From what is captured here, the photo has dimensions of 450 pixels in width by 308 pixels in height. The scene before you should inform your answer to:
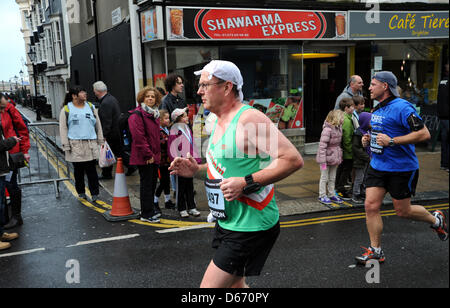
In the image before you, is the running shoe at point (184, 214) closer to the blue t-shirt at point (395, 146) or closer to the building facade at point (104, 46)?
the blue t-shirt at point (395, 146)

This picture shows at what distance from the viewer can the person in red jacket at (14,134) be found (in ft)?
20.4

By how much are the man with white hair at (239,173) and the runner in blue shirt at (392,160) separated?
2103 mm

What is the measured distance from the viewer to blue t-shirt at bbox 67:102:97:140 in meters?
7.43

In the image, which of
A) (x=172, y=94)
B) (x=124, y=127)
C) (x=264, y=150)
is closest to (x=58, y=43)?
(x=124, y=127)

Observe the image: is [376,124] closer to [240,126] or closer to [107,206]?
[240,126]

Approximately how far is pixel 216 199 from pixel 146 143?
3.54m

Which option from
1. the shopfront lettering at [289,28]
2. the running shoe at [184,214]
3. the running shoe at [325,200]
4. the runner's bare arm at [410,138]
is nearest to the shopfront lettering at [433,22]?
the shopfront lettering at [289,28]

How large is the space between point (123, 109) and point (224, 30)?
435cm

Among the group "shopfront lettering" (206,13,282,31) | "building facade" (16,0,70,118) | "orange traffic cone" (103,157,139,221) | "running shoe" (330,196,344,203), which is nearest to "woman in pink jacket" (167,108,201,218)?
"orange traffic cone" (103,157,139,221)

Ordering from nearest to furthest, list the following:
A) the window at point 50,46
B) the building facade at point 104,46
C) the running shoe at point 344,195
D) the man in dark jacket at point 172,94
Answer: the man in dark jacket at point 172,94 < the running shoe at point 344,195 < the building facade at point 104,46 < the window at point 50,46

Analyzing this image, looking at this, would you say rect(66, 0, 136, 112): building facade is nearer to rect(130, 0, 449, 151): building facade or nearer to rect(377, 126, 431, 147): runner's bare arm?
rect(130, 0, 449, 151): building facade

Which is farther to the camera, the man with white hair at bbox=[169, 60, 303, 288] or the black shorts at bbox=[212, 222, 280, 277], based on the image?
the black shorts at bbox=[212, 222, 280, 277]

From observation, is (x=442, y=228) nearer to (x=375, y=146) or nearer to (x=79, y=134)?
(x=375, y=146)
